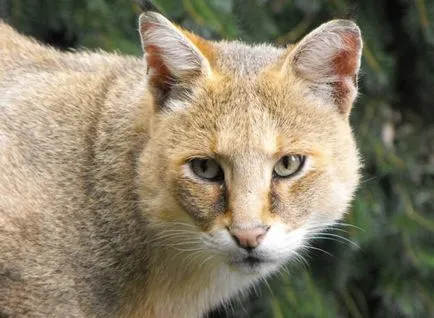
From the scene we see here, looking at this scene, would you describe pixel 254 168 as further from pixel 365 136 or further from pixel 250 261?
pixel 365 136

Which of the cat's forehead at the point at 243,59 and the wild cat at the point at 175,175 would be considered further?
the cat's forehead at the point at 243,59

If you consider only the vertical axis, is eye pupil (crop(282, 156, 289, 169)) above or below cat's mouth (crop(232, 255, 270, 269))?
above

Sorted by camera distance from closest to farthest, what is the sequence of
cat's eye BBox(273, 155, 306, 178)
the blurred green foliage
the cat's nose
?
the cat's nose < cat's eye BBox(273, 155, 306, 178) < the blurred green foliage

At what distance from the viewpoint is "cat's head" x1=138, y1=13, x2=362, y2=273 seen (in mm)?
3584

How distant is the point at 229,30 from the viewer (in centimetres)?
476

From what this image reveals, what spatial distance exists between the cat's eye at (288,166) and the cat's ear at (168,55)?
454mm

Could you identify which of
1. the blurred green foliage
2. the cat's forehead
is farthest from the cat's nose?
the blurred green foliage

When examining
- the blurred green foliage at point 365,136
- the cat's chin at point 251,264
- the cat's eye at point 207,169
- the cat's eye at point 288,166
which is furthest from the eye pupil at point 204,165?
the blurred green foliage at point 365,136

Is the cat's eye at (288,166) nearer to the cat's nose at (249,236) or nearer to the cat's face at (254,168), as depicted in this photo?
the cat's face at (254,168)

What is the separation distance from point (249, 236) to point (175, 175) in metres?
0.43

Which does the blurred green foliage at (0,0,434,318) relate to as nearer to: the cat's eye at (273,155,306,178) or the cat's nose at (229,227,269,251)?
the cat's eye at (273,155,306,178)

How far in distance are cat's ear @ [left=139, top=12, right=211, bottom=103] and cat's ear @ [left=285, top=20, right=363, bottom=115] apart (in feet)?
1.17

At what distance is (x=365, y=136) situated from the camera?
5613 mm

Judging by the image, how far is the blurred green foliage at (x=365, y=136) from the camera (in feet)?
16.1
